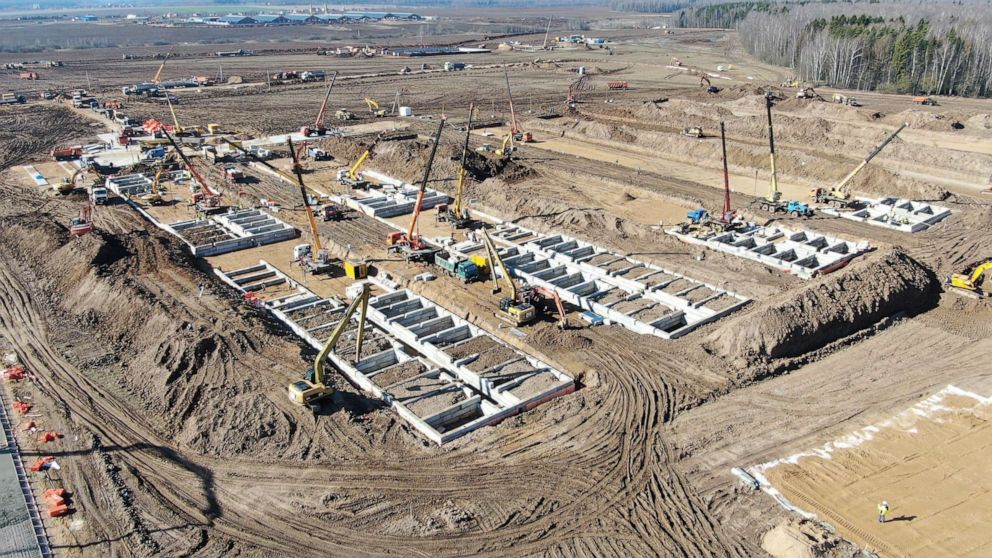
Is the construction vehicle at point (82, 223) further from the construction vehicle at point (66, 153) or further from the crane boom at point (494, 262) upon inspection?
the crane boom at point (494, 262)

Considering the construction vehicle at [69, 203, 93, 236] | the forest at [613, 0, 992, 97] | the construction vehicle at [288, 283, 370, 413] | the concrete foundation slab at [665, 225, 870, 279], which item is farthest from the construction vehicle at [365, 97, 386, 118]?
the forest at [613, 0, 992, 97]

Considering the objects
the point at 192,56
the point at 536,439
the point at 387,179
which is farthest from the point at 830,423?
the point at 192,56

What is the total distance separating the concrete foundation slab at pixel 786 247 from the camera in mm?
28055

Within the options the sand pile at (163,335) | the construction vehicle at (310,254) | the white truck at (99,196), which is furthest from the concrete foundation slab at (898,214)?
the white truck at (99,196)

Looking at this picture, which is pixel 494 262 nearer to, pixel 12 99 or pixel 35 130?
pixel 35 130

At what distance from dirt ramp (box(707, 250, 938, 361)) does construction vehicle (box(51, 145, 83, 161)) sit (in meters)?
44.0

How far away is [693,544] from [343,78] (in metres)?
78.2

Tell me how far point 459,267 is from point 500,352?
19.6ft

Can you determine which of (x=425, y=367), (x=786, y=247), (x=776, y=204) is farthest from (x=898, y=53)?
(x=425, y=367)

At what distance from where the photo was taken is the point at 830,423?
18.3m

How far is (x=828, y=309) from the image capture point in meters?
22.7

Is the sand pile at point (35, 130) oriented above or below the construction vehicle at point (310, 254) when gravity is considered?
above

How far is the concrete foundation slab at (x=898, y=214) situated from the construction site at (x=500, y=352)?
0.79ft

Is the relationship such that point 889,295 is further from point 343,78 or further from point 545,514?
point 343,78
